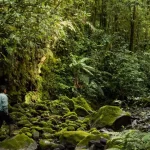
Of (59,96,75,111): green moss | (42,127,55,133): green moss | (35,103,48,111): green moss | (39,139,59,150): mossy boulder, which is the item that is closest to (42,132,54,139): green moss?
(42,127,55,133): green moss

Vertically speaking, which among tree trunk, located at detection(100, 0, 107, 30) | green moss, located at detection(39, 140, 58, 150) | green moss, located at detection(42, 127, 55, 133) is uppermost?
tree trunk, located at detection(100, 0, 107, 30)

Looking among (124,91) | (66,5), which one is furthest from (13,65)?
(124,91)

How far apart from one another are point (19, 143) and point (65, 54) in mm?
8193

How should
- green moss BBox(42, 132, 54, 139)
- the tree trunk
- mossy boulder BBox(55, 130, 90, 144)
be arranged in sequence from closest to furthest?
mossy boulder BBox(55, 130, 90, 144) < green moss BBox(42, 132, 54, 139) < the tree trunk

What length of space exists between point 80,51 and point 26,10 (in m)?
9.52

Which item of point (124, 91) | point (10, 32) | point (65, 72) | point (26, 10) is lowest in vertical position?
point (124, 91)

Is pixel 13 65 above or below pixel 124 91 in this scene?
above

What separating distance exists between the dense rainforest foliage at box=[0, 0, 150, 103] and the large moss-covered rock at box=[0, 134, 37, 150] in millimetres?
2516

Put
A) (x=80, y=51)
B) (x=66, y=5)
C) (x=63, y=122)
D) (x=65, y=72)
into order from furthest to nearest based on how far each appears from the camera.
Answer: (x=80, y=51), (x=65, y=72), (x=66, y=5), (x=63, y=122)

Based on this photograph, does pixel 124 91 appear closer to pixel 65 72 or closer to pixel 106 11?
pixel 65 72

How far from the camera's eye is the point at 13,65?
11.9 meters

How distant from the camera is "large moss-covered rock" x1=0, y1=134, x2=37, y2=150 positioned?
27.6ft

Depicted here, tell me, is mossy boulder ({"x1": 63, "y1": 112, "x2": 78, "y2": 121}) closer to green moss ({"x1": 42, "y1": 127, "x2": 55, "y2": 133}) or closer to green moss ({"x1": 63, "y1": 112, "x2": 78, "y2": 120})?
green moss ({"x1": 63, "y1": 112, "x2": 78, "y2": 120})

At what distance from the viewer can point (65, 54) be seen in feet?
53.3
